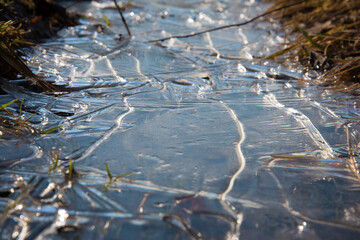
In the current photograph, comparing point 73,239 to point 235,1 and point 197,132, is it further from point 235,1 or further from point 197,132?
point 235,1

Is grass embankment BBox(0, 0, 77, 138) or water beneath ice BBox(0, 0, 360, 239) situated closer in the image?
water beneath ice BBox(0, 0, 360, 239)

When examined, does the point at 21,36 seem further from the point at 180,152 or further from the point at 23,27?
the point at 180,152

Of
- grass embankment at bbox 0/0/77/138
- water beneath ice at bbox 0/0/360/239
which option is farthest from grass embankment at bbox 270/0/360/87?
grass embankment at bbox 0/0/77/138

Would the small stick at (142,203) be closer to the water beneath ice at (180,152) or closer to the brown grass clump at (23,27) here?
the water beneath ice at (180,152)

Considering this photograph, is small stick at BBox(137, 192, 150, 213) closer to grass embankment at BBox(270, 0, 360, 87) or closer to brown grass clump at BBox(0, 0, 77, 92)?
brown grass clump at BBox(0, 0, 77, 92)

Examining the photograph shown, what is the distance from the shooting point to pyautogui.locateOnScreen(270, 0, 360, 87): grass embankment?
2238mm

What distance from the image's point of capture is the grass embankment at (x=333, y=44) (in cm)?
224

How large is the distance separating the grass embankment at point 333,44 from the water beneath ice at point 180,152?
146 mm

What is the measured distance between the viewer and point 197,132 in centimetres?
157

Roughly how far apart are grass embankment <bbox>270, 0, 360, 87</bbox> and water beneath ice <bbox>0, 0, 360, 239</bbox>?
0.48 ft

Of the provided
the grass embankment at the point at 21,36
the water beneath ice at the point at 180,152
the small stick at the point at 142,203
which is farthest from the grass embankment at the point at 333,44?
the grass embankment at the point at 21,36

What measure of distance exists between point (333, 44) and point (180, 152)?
5.64ft

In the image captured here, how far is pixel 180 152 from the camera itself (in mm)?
1410

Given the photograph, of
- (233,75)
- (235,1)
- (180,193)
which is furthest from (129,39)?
(235,1)
